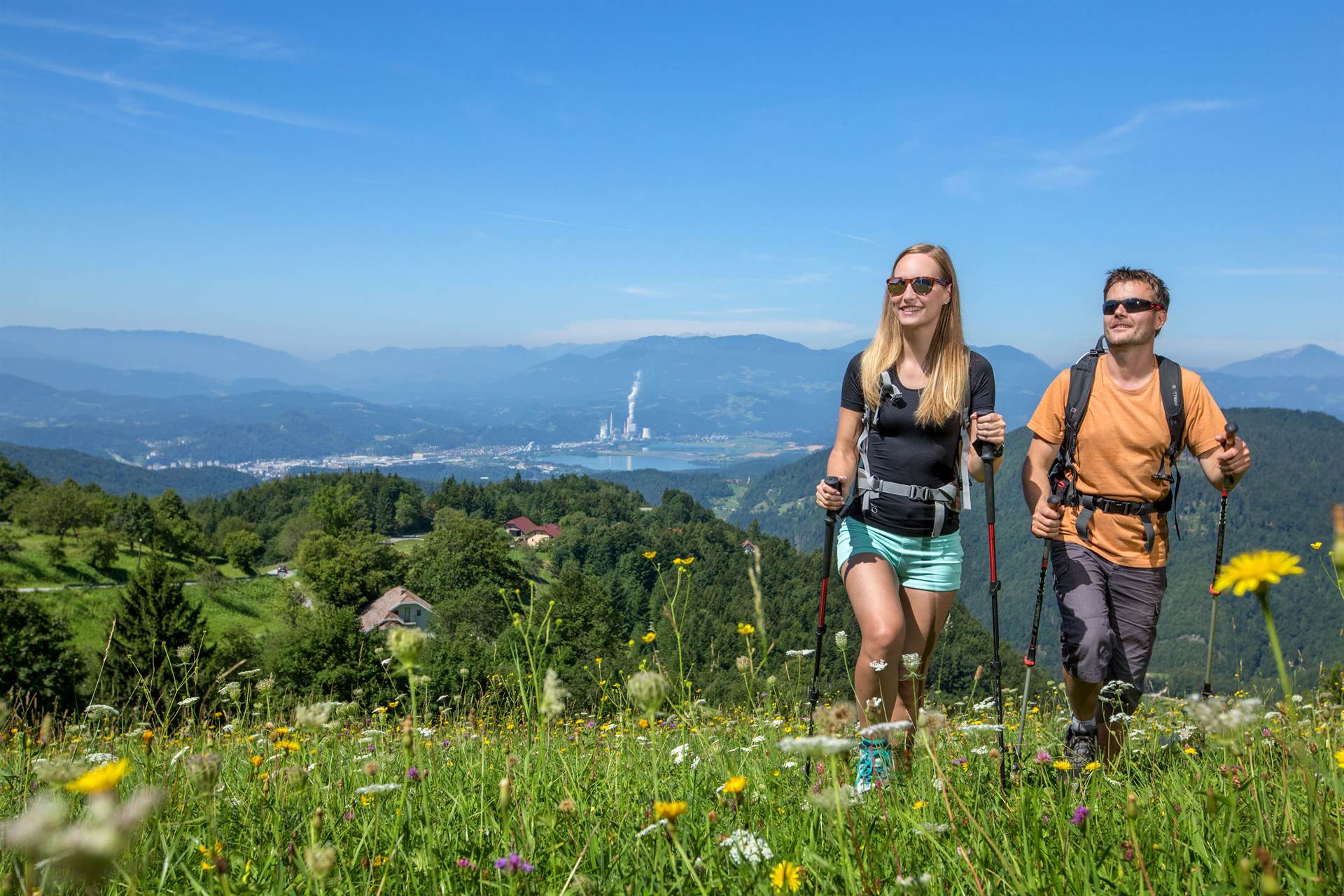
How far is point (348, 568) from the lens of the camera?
61.2m

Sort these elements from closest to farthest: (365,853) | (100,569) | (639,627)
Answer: (365,853) < (100,569) < (639,627)

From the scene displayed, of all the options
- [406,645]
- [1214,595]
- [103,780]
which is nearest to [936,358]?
[1214,595]

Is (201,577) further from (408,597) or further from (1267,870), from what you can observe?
(1267,870)

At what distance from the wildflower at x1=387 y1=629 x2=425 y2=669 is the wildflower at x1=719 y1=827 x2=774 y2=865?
2.58 ft

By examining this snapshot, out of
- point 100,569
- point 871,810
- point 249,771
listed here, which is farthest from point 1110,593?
point 100,569

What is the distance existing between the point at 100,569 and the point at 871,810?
70.7m

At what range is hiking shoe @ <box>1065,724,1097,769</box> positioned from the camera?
10.6 feet

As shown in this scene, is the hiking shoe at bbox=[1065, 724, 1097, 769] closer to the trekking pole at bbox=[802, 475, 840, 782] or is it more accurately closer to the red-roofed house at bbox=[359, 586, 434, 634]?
the trekking pole at bbox=[802, 475, 840, 782]

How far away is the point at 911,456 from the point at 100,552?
229ft

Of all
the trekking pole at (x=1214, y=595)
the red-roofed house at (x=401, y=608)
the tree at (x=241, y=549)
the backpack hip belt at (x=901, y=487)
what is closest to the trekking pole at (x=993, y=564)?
the backpack hip belt at (x=901, y=487)

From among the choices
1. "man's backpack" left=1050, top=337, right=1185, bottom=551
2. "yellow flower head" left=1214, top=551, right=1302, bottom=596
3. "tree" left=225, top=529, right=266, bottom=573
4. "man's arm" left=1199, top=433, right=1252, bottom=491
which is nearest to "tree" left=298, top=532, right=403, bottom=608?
"tree" left=225, top=529, right=266, bottom=573

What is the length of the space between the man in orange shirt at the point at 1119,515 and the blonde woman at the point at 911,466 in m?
0.44

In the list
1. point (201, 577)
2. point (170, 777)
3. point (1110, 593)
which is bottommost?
point (201, 577)

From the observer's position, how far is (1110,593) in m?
4.07
